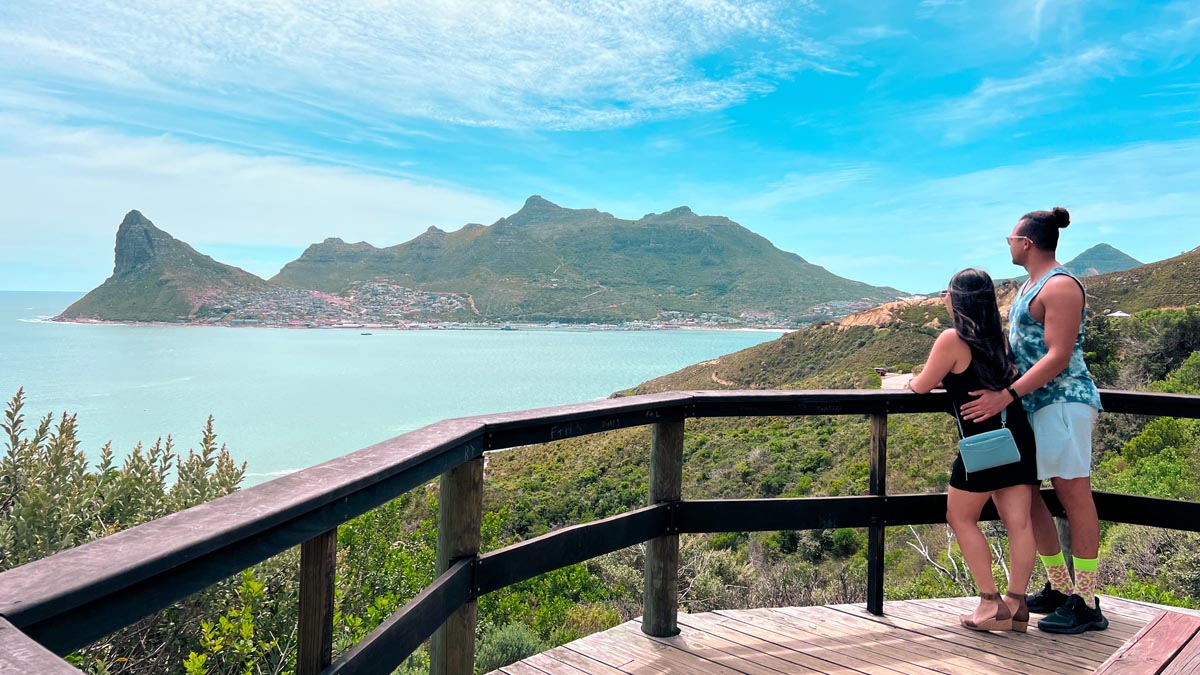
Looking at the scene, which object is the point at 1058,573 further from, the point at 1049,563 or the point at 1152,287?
the point at 1152,287

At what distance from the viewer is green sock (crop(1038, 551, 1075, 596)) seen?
298 cm

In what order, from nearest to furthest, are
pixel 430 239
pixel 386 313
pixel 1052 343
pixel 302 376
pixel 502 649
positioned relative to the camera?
pixel 1052 343 → pixel 502 649 → pixel 302 376 → pixel 386 313 → pixel 430 239

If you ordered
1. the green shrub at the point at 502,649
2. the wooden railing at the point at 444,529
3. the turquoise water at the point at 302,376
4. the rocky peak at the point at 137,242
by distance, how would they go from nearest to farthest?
the wooden railing at the point at 444,529 → the green shrub at the point at 502,649 → the turquoise water at the point at 302,376 → the rocky peak at the point at 137,242

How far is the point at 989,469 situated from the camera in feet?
8.98

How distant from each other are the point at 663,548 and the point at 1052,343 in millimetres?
1535

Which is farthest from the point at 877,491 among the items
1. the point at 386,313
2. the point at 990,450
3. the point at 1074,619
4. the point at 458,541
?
the point at 386,313

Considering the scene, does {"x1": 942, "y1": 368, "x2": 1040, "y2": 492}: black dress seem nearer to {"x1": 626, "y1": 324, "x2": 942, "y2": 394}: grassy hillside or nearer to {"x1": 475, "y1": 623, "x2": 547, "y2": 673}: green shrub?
{"x1": 475, "y1": 623, "x2": 547, "y2": 673}: green shrub

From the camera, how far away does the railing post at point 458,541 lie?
1.96 m

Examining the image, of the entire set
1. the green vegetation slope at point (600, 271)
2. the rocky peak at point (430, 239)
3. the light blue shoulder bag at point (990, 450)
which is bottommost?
the light blue shoulder bag at point (990, 450)

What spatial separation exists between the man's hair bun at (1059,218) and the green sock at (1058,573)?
4.17 ft

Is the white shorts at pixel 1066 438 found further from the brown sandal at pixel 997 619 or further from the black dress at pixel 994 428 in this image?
the brown sandal at pixel 997 619

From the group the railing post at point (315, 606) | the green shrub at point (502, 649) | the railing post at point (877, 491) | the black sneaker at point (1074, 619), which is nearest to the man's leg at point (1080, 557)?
the black sneaker at point (1074, 619)

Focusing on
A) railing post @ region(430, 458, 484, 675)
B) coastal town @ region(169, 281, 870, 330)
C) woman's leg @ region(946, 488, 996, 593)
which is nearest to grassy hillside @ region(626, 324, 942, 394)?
woman's leg @ region(946, 488, 996, 593)

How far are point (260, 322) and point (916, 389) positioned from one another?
162 meters
